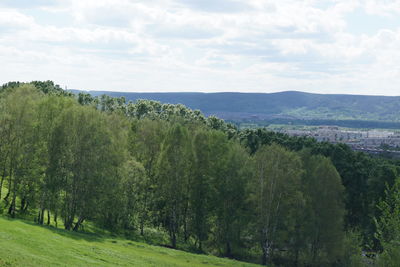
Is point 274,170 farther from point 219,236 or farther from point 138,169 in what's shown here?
point 138,169

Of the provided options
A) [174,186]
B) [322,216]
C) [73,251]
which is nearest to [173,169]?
[174,186]

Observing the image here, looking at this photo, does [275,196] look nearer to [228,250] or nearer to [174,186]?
[228,250]

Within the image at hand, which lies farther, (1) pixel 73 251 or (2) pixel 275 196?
(2) pixel 275 196

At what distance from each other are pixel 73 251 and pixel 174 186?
3315 centimetres

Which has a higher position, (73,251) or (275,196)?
(275,196)

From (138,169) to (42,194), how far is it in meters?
17.4

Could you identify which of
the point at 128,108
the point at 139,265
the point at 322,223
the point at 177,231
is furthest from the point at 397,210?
the point at 128,108

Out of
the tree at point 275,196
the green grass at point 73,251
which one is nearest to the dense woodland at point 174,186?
the tree at point 275,196

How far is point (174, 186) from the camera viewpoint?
251ft

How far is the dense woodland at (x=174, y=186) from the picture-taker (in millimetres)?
63125

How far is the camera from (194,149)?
7906cm

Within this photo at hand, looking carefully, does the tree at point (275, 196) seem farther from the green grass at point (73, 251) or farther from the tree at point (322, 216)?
the green grass at point (73, 251)

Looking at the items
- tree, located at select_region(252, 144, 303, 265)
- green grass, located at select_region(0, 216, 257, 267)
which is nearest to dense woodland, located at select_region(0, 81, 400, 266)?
tree, located at select_region(252, 144, 303, 265)

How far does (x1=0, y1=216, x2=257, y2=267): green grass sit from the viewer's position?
37.5 meters
